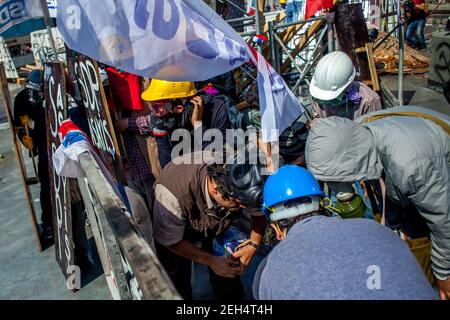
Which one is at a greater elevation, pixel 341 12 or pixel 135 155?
pixel 341 12

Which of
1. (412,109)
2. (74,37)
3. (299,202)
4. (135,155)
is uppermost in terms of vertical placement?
(74,37)

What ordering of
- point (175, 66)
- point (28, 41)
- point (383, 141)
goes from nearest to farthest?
1. point (383, 141)
2. point (175, 66)
3. point (28, 41)

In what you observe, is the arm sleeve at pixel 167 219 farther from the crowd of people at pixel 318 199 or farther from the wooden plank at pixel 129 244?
the wooden plank at pixel 129 244

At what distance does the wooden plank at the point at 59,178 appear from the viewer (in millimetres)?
3338

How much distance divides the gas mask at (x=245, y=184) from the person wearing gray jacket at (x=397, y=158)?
35cm

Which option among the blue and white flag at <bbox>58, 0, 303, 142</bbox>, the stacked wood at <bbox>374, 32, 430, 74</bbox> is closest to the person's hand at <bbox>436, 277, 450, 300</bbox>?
the blue and white flag at <bbox>58, 0, 303, 142</bbox>

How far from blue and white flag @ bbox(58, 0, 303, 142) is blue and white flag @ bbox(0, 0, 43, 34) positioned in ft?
13.2

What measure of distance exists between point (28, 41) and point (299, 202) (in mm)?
19684

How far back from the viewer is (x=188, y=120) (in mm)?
3650

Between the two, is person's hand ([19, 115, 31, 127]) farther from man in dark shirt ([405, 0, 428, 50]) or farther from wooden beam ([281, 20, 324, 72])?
man in dark shirt ([405, 0, 428, 50])

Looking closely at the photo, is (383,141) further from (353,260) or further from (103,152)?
(103,152)

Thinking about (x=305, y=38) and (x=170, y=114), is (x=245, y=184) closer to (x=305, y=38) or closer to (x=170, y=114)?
(x=170, y=114)
